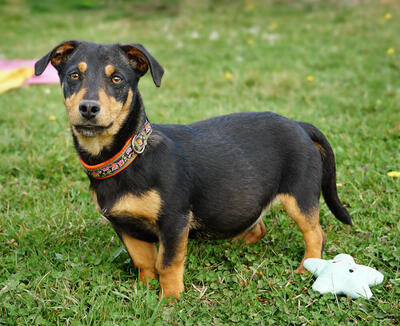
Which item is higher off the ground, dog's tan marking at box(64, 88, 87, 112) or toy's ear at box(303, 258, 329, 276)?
dog's tan marking at box(64, 88, 87, 112)

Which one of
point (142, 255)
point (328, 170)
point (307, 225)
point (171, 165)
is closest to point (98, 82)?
point (171, 165)

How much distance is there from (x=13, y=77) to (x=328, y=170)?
6.50 m

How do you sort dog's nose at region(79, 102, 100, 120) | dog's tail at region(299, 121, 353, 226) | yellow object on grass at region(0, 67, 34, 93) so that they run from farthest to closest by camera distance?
→ yellow object on grass at region(0, 67, 34, 93) → dog's tail at region(299, 121, 353, 226) → dog's nose at region(79, 102, 100, 120)

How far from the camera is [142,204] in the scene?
2768 millimetres

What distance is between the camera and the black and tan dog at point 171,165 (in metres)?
2.79

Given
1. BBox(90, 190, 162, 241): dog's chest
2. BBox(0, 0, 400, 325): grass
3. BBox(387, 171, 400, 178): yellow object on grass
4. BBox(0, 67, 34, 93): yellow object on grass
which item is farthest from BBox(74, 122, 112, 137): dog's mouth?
BBox(0, 67, 34, 93): yellow object on grass

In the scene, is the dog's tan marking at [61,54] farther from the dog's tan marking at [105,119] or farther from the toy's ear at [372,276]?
the toy's ear at [372,276]

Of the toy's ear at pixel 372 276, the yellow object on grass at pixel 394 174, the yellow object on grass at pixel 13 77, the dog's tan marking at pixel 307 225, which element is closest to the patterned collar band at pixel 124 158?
the dog's tan marking at pixel 307 225

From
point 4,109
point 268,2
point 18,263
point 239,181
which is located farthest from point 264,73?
point 268,2

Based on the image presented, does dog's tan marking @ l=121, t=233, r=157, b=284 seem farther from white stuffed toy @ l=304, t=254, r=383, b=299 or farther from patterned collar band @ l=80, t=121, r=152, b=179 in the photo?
white stuffed toy @ l=304, t=254, r=383, b=299

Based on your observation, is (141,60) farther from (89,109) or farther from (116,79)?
(89,109)

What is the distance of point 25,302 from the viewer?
2.76 metres

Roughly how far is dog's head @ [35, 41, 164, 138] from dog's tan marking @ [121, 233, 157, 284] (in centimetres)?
80

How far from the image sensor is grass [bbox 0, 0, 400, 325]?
2816 mm
